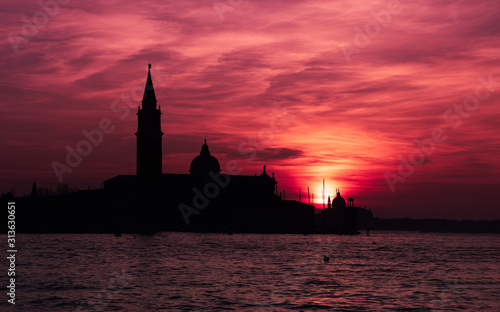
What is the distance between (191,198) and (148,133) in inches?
852

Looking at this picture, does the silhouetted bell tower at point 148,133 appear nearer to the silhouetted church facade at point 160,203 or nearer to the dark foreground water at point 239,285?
the silhouetted church facade at point 160,203

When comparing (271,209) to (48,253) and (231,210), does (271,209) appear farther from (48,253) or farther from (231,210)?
(48,253)

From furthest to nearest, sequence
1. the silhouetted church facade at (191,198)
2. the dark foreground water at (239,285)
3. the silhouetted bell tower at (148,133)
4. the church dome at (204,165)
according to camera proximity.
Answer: the church dome at (204,165)
the silhouetted church facade at (191,198)
the silhouetted bell tower at (148,133)
the dark foreground water at (239,285)

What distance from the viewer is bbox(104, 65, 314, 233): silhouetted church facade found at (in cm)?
11425

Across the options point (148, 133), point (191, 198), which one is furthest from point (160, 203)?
point (148, 133)

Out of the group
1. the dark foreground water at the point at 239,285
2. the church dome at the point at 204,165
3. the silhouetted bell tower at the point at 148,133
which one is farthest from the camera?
the church dome at the point at 204,165

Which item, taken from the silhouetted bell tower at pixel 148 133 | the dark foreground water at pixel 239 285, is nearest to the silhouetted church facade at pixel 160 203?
the silhouetted bell tower at pixel 148 133

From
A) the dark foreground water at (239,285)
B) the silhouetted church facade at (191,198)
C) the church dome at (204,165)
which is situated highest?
the church dome at (204,165)

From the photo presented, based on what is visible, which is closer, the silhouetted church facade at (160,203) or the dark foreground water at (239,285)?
the dark foreground water at (239,285)

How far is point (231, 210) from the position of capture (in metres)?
133

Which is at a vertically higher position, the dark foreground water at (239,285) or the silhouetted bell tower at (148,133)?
the silhouetted bell tower at (148,133)

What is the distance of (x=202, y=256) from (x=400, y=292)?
25.0 m

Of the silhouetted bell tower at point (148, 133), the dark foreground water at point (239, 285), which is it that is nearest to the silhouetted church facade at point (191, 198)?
the silhouetted bell tower at point (148, 133)

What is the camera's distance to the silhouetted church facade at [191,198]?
114m
